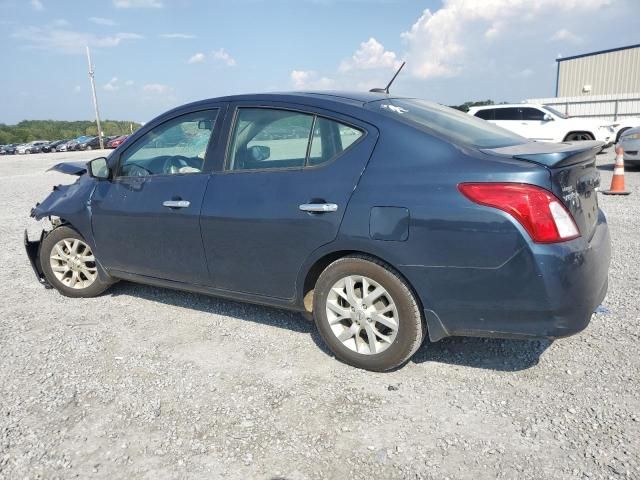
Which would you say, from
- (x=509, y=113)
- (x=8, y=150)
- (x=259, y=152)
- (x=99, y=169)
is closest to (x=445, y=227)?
(x=259, y=152)

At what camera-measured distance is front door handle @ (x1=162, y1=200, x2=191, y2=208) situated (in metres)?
3.60

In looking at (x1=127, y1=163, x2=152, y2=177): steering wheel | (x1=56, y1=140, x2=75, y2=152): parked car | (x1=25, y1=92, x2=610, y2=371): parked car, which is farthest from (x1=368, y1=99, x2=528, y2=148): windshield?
(x1=56, y1=140, x2=75, y2=152): parked car

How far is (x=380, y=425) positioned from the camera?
2.59 m

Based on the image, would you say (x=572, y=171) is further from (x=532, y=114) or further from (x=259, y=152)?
(x=532, y=114)

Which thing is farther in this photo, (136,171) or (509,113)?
(509,113)

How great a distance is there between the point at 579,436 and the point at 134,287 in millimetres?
3871

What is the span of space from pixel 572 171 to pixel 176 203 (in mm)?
2504

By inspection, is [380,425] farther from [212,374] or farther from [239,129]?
[239,129]

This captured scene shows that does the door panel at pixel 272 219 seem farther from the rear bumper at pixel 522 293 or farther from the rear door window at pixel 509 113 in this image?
the rear door window at pixel 509 113

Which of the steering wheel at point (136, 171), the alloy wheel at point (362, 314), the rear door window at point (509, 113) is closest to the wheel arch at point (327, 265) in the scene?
the alloy wheel at point (362, 314)

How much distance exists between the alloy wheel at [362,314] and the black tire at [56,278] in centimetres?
226

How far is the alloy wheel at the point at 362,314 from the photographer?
2.97 metres

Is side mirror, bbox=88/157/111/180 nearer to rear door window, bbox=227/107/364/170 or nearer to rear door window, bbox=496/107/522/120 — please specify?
rear door window, bbox=227/107/364/170

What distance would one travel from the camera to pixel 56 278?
4.60 meters
